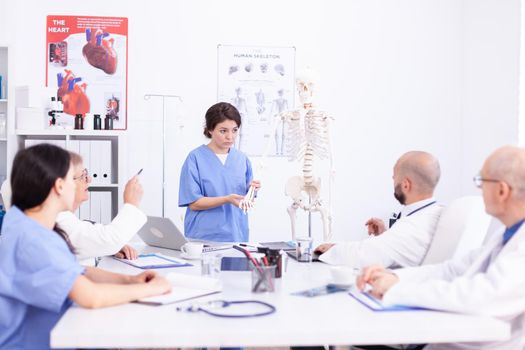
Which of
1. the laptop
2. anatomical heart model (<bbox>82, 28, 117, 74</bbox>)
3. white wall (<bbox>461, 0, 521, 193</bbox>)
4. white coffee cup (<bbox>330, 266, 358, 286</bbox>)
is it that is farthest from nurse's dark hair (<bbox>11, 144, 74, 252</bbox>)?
white wall (<bbox>461, 0, 521, 193</bbox>)

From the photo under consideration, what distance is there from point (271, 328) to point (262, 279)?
0.40 metres

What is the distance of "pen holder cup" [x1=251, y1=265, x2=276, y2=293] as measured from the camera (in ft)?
5.66

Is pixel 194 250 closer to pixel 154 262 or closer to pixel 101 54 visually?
pixel 154 262

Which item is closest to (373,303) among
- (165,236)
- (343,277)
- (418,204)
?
(343,277)

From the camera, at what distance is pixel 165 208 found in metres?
4.50

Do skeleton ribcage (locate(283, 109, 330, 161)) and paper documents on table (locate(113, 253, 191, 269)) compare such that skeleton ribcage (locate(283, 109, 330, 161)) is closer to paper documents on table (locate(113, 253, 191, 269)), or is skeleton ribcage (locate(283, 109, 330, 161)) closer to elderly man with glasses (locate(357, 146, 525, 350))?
paper documents on table (locate(113, 253, 191, 269))

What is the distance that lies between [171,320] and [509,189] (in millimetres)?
959

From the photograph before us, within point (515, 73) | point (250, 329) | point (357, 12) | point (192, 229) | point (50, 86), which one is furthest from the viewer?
point (357, 12)

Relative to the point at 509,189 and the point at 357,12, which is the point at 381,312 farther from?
the point at 357,12

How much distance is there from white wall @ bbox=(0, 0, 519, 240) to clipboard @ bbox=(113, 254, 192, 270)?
2.14 meters

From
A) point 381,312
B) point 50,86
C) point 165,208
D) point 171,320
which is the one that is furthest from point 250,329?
point 50,86

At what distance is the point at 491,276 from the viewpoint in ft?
4.83

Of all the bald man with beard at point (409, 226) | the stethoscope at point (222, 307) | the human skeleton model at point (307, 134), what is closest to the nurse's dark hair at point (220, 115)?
the human skeleton model at point (307, 134)

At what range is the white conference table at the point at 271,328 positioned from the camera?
128cm
